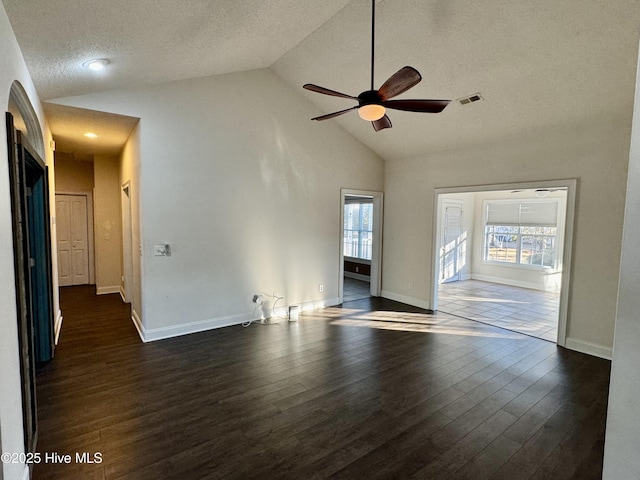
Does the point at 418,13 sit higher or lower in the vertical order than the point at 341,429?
higher

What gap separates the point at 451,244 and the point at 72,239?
29.7ft

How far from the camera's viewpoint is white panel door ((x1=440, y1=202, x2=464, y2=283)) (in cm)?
844

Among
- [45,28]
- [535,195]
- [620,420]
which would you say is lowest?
[620,420]

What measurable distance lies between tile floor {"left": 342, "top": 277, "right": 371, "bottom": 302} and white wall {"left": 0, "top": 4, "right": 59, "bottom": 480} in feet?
16.5

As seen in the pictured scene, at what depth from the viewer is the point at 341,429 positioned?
2482 mm

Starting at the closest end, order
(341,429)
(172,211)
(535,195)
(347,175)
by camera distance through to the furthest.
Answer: (341,429) < (172,211) < (347,175) < (535,195)

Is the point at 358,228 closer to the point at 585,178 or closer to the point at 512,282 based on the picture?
the point at 512,282

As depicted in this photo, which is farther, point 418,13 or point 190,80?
point 190,80

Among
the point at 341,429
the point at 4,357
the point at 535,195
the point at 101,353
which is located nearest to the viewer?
the point at 4,357

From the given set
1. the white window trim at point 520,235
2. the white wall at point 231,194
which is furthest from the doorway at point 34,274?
the white window trim at point 520,235

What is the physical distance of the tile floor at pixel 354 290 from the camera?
→ 6.61 meters

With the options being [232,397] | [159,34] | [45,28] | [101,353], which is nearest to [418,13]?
[159,34]

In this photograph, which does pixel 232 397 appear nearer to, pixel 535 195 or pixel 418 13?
pixel 418 13

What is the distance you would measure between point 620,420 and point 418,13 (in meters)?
3.55
